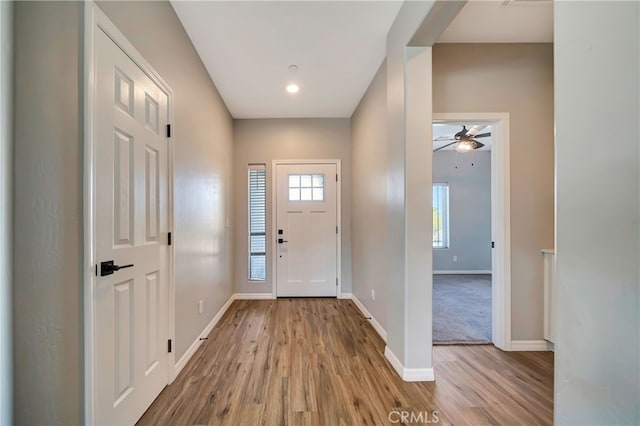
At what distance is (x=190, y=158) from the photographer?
227 cm

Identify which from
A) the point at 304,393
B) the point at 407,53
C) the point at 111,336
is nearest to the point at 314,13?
the point at 407,53

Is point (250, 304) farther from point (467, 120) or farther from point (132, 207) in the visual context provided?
point (467, 120)

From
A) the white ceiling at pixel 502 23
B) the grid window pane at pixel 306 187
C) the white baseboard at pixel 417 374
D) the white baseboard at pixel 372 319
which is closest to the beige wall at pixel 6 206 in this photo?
the white baseboard at pixel 417 374

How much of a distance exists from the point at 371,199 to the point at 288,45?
5.75 ft

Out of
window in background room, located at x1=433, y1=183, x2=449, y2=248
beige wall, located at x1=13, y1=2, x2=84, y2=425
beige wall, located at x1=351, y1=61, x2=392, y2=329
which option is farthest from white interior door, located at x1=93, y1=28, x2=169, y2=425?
window in background room, located at x1=433, y1=183, x2=449, y2=248

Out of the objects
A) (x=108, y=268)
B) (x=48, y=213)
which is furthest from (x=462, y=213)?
(x=48, y=213)

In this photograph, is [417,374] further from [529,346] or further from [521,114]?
[521,114]

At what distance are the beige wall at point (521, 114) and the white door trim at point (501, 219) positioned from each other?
0.06 metres

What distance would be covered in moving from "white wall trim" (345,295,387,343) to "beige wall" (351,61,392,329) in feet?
0.17

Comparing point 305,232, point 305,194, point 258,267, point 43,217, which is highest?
point 305,194

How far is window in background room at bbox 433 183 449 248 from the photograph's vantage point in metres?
5.82

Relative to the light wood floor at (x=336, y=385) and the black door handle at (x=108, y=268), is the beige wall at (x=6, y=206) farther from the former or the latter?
the light wood floor at (x=336, y=385)

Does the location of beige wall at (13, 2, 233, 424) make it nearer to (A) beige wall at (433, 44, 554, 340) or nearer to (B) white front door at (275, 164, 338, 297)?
(A) beige wall at (433, 44, 554, 340)

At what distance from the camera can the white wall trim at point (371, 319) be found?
2.54 m
